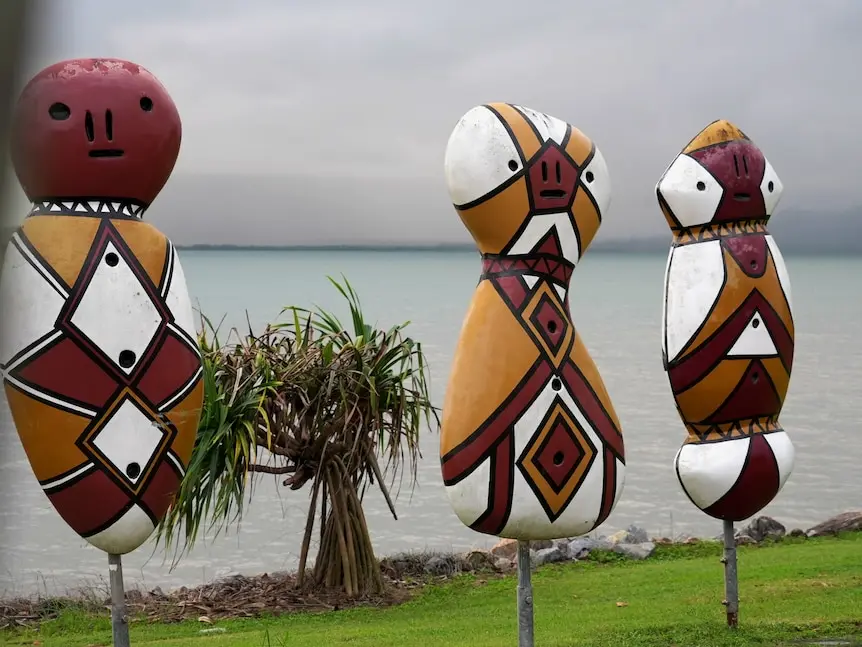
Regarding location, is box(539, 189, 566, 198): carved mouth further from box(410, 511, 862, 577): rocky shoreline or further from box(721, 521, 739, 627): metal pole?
box(410, 511, 862, 577): rocky shoreline

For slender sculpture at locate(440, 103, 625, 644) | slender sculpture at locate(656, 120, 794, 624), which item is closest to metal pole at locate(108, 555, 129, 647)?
slender sculpture at locate(440, 103, 625, 644)

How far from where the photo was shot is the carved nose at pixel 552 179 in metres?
4.61

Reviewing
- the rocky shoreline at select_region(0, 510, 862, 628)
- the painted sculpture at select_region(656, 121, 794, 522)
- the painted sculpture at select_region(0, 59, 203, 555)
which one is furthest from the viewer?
the rocky shoreline at select_region(0, 510, 862, 628)

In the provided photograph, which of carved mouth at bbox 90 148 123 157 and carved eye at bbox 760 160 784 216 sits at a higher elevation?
carved eye at bbox 760 160 784 216

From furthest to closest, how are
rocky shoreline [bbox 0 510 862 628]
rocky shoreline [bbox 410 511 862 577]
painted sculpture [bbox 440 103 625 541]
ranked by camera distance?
1. rocky shoreline [bbox 410 511 862 577]
2. rocky shoreline [bbox 0 510 862 628]
3. painted sculpture [bbox 440 103 625 541]

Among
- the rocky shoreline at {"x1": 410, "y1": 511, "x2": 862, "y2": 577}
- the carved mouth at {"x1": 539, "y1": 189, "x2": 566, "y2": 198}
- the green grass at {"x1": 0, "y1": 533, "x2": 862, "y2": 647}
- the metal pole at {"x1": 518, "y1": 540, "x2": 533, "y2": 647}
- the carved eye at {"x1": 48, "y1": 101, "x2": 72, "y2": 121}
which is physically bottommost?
the green grass at {"x1": 0, "y1": 533, "x2": 862, "y2": 647}

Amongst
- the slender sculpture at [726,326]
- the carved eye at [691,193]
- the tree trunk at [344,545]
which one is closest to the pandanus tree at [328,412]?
the tree trunk at [344,545]

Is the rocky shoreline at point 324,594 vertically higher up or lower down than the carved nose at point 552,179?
lower down

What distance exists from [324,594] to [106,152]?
18.5ft

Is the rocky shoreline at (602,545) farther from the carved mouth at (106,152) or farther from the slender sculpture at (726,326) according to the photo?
the carved mouth at (106,152)

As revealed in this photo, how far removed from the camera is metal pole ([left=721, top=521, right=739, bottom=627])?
6078mm

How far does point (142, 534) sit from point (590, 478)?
1.96m

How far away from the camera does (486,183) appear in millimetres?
4594

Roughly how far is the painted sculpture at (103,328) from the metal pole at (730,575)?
346cm
